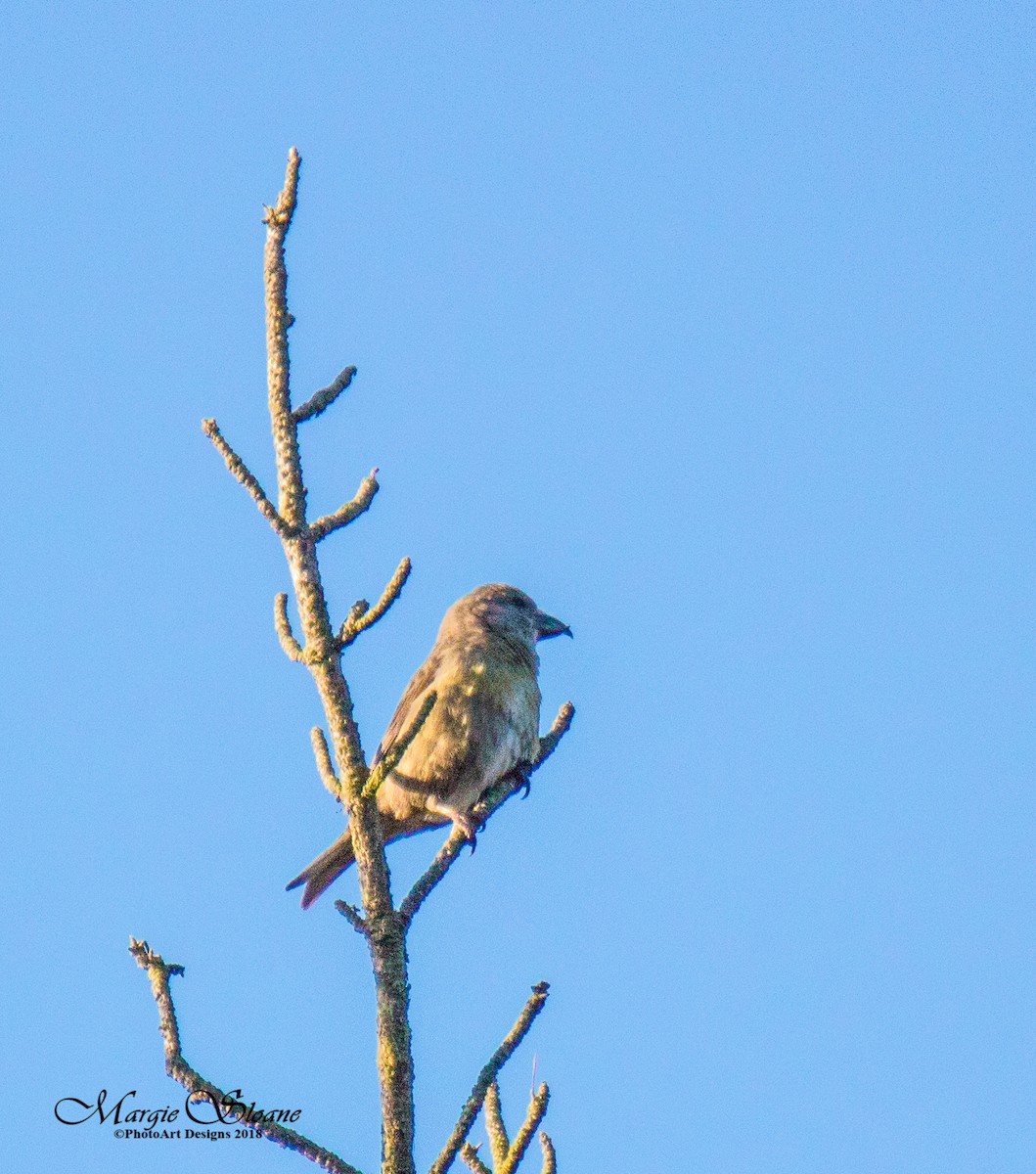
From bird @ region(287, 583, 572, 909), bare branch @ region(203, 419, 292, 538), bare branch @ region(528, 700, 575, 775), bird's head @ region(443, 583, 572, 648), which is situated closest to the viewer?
bare branch @ region(203, 419, 292, 538)

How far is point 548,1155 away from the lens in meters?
3.32

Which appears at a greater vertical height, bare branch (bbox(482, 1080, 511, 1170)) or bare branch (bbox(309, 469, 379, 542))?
bare branch (bbox(309, 469, 379, 542))

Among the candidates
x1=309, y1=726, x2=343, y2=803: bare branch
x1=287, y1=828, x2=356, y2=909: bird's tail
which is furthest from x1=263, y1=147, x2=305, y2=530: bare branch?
x1=287, y1=828, x2=356, y2=909: bird's tail

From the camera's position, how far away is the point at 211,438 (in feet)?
11.1

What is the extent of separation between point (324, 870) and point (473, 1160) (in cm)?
376

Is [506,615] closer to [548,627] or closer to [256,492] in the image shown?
[548,627]

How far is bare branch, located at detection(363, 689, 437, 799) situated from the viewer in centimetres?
325

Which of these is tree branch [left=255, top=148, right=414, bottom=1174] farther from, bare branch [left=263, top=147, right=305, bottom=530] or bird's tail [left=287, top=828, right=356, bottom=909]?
bird's tail [left=287, top=828, right=356, bottom=909]

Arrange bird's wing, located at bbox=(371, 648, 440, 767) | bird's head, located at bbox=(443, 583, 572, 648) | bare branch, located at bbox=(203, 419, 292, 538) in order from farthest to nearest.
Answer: bird's head, located at bbox=(443, 583, 572, 648), bird's wing, located at bbox=(371, 648, 440, 767), bare branch, located at bbox=(203, 419, 292, 538)

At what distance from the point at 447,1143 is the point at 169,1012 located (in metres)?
0.67

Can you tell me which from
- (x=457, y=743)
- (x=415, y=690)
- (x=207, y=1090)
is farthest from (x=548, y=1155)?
(x=415, y=690)

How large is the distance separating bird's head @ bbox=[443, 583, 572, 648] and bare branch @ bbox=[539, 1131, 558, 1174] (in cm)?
467

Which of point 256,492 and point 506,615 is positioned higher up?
point 506,615

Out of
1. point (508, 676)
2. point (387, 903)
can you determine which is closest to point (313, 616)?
point (387, 903)
